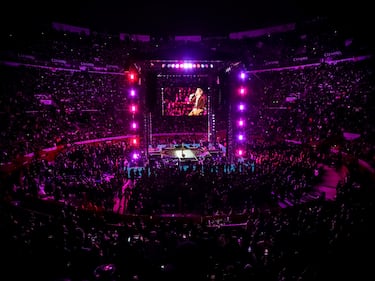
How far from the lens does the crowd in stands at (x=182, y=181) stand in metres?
7.35

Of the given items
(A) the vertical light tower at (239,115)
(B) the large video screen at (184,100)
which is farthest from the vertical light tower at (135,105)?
(A) the vertical light tower at (239,115)

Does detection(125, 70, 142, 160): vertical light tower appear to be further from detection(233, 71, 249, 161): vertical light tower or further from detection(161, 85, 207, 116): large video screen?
detection(233, 71, 249, 161): vertical light tower

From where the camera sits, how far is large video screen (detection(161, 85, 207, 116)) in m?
29.9

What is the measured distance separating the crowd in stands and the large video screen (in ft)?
11.8

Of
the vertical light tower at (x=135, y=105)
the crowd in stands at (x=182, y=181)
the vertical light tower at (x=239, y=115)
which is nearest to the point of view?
the crowd in stands at (x=182, y=181)

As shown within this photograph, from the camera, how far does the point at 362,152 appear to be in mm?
17906

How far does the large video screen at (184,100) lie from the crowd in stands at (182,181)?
358 cm

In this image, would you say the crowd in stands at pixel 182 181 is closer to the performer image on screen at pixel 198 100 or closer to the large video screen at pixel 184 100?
the large video screen at pixel 184 100

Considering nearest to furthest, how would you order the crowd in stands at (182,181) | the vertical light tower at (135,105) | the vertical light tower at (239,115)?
the crowd in stands at (182,181) < the vertical light tower at (239,115) < the vertical light tower at (135,105)

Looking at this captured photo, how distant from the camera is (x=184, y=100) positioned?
30.2 metres

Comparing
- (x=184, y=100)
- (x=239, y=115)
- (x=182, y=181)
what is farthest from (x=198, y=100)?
(x=182, y=181)

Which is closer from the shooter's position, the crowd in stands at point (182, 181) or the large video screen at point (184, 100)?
the crowd in stands at point (182, 181)

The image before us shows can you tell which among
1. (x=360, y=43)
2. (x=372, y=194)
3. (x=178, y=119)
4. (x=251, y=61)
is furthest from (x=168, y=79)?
(x=372, y=194)

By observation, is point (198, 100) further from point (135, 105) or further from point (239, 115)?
point (135, 105)
